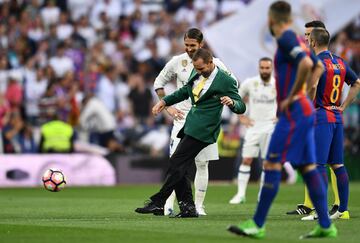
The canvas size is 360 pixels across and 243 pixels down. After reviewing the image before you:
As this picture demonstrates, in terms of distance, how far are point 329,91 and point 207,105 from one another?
158cm

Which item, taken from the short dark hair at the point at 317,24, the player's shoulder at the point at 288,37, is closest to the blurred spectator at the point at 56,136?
the short dark hair at the point at 317,24

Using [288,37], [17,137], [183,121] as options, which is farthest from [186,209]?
[17,137]

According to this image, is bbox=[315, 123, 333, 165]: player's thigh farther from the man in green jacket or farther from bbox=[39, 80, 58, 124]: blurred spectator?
bbox=[39, 80, 58, 124]: blurred spectator

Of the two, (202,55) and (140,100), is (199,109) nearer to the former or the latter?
(202,55)

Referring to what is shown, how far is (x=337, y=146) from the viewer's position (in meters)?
12.9

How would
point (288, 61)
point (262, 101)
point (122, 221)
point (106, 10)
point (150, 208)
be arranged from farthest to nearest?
point (106, 10), point (262, 101), point (150, 208), point (122, 221), point (288, 61)

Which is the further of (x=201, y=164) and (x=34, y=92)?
(x=34, y=92)

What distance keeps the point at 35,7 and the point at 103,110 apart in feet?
14.2

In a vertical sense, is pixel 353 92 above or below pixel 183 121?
above

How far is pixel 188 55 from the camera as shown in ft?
44.9

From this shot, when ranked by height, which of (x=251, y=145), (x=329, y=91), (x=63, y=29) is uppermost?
(x=63, y=29)

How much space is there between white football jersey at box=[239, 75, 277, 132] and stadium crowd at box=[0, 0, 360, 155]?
23.0 feet

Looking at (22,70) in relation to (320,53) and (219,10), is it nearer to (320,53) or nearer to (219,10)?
(219,10)

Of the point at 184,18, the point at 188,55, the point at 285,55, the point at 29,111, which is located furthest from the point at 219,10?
the point at 285,55
